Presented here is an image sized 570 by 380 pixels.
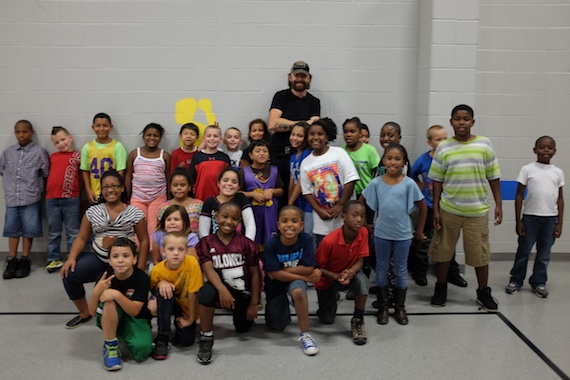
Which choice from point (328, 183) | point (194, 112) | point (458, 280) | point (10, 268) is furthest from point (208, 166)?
point (458, 280)

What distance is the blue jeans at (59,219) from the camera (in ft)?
16.1

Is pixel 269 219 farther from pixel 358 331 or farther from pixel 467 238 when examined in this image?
pixel 467 238

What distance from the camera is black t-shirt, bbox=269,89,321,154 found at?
184 inches

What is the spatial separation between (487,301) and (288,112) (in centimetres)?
227

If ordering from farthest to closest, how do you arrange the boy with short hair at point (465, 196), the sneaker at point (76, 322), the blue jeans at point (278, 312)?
the boy with short hair at point (465, 196) < the sneaker at point (76, 322) < the blue jeans at point (278, 312)

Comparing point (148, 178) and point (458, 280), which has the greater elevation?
point (148, 178)

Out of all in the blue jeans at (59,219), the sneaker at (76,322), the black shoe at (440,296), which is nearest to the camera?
the sneaker at (76,322)

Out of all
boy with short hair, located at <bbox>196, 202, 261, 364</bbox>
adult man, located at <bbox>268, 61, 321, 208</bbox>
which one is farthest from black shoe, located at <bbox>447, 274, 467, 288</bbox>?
boy with short hair, located at <bbox>196, 202, 261, 364</bbox>

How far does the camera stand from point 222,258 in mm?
3320

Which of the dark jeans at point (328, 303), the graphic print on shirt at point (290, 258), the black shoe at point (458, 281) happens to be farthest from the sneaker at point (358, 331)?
the black shoe at point (458, 281)

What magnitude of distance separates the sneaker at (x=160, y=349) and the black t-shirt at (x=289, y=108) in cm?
207

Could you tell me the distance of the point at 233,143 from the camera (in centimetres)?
469

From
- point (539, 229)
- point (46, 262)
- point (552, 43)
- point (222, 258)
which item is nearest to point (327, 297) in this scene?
point (222, 258)

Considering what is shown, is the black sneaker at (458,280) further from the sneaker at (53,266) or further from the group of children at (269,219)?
the sneaker at (53,266)
